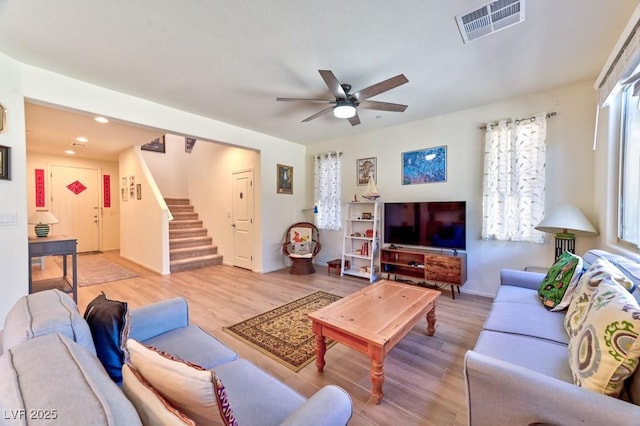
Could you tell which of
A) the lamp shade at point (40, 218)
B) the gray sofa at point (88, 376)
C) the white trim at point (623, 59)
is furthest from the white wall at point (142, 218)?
the white trim at point (623, 59)

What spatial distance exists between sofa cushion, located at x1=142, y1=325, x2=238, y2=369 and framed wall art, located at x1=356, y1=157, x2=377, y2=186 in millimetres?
3755

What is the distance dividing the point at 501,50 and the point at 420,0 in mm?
1086

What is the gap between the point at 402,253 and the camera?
4121 millimetres

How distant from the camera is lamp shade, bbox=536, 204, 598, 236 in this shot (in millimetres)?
2620

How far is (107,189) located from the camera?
704cm

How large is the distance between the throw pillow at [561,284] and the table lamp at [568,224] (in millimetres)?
650

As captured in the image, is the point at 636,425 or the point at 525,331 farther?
the point at 525,331

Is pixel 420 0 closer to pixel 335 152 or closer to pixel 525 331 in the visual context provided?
pixel 525 331

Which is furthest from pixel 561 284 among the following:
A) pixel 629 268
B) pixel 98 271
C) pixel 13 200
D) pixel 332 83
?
pixel 98 271

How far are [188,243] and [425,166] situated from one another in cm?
512

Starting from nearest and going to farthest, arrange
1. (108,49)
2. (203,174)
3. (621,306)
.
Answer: (621,306), (108,49), (203,174)

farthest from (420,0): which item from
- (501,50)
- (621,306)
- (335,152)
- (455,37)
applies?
(335,152)

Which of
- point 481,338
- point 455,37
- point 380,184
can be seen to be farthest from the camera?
point 380,184

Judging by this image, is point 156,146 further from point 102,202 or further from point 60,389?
point 60,389
